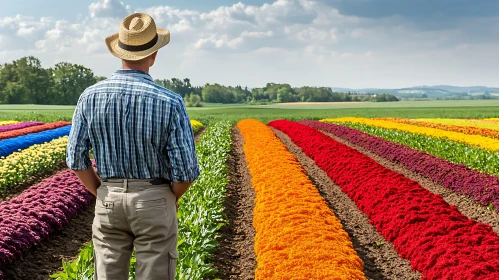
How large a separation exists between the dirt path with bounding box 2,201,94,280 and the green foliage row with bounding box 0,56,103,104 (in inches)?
3156

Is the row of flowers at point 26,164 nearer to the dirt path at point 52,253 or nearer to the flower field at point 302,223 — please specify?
the flower field at point 302,223

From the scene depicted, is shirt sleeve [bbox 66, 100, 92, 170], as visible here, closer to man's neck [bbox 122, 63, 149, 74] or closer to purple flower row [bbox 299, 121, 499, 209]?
man's neck [bbox 122, 63, 149, 74]

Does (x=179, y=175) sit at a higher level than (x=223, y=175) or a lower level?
higher

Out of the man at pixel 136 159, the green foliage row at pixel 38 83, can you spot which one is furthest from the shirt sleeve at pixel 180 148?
the green foliage row at pixel 38 83

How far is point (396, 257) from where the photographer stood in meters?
7.09

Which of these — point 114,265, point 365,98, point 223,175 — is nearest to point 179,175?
point 114,265

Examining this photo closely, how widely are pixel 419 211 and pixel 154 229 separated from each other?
5.91m

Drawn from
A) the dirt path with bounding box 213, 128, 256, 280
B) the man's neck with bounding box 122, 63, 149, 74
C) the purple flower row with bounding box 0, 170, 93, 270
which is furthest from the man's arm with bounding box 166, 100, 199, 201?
the purple flower row with bounding box 0, 170, 93, 270

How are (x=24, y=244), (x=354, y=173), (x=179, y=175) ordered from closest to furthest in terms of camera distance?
(x=179, y=175)
(x=24, y=244)
(x=354, y=173)

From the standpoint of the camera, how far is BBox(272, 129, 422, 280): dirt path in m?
6.55

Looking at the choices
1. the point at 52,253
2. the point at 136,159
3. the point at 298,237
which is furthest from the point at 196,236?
the point at 136,159

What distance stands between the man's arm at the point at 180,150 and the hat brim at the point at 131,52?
1.57 feet

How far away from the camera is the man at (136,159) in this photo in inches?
120

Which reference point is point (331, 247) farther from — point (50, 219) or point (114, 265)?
point (50, 219)
